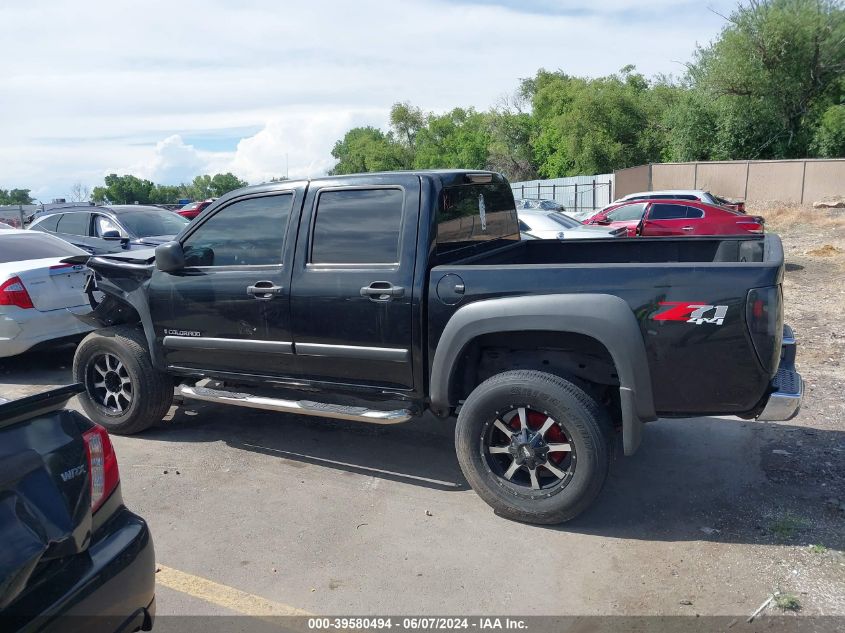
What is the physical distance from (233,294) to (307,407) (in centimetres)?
96

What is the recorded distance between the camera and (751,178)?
3325 cm

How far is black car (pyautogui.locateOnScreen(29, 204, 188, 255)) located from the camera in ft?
36.5

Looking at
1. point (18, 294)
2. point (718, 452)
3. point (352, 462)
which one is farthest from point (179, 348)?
point (718, 452)

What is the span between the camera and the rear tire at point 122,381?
17.6ft

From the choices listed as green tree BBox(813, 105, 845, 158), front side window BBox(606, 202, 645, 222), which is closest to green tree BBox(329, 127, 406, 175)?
green tree BBox(813, 105, 845, 158)

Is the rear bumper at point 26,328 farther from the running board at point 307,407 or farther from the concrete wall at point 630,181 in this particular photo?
the concrete wall at point 630,181

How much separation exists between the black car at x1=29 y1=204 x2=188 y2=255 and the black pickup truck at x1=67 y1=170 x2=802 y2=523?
592 centimetres

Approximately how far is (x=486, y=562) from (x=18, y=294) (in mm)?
5523

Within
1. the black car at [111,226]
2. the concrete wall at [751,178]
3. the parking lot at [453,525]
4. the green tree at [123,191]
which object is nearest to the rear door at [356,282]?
the parking lot at [453,525]

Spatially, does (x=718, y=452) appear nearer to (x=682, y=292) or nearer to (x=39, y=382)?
(x=682, y=292)

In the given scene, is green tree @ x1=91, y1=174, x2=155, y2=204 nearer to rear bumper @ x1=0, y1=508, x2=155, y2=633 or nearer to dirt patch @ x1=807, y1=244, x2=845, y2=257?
dirt patch @ x1=807, y1=244, x2=845, y2=257

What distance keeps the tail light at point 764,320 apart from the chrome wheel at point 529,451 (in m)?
1.12

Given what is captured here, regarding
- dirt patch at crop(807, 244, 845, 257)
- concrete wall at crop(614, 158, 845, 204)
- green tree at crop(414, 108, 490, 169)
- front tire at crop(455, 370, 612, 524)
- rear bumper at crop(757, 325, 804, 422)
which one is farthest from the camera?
green tree at crop(414, 108, 490, 169)

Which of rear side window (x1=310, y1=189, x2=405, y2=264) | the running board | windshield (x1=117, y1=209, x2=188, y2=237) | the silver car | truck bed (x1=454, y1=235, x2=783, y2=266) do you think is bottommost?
the running board
